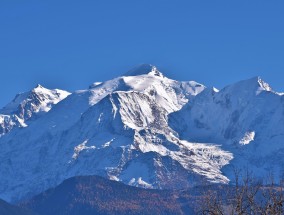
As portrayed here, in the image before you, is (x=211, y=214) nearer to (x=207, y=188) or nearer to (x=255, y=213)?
(x=255, y=213)

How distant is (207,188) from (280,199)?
293 inches

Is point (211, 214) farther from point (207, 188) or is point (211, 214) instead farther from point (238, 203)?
point (207, 188)

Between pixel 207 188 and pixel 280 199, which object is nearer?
pixel 280 199

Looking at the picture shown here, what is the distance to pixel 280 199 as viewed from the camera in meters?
52.8

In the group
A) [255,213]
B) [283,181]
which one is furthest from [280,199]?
[283,181]

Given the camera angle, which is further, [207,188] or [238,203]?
[207,188]

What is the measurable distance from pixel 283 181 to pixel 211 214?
711 cm

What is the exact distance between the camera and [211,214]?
5319cm

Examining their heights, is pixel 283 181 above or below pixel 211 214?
above

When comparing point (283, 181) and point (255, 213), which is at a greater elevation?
point (283, 181)

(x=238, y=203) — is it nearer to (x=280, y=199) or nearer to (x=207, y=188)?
(x=280, y=199)

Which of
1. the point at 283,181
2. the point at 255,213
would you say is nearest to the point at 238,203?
the point at 255,213

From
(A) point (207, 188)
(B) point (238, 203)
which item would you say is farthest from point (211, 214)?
(A) point (207, 188)

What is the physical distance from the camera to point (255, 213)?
53.3 meters
